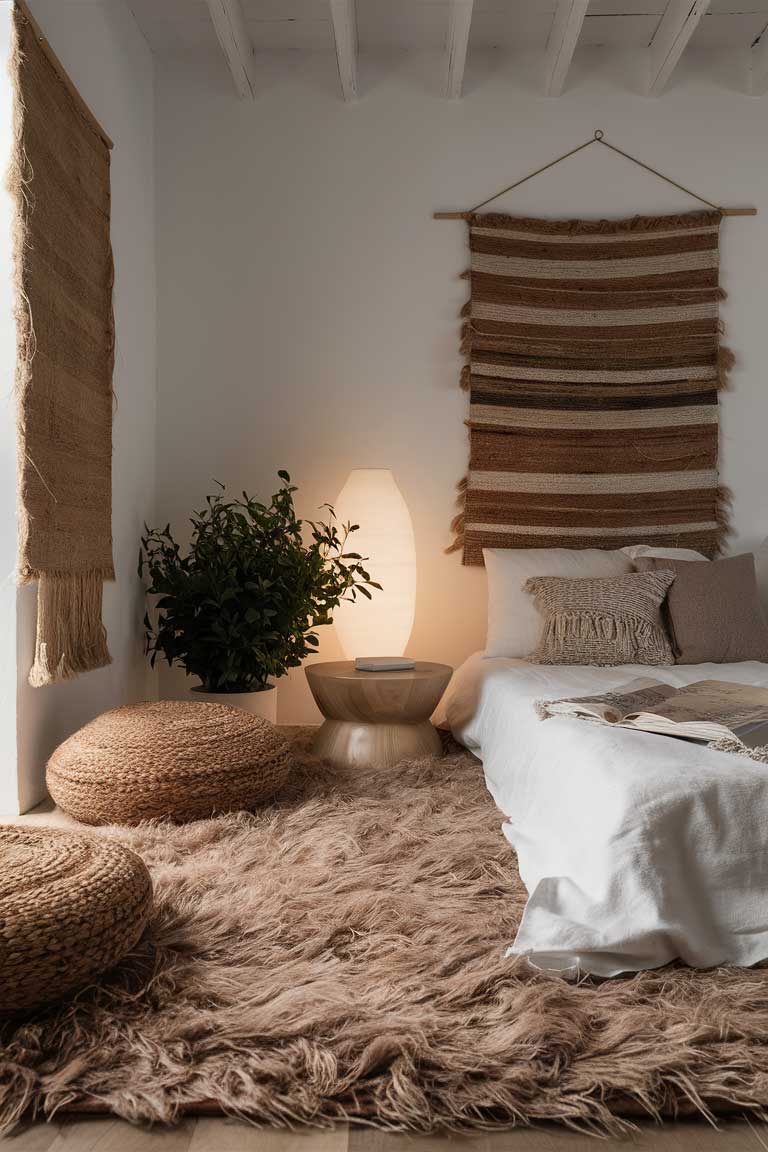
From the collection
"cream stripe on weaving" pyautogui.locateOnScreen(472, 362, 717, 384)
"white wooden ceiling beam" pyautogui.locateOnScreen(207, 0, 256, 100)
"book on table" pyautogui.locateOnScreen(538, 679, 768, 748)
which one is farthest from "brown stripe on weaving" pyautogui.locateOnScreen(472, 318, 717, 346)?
"book on table" pyautogui.locateOnScreen(538, 679, 768, 748)

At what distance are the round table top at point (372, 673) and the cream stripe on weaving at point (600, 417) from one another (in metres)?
1.12

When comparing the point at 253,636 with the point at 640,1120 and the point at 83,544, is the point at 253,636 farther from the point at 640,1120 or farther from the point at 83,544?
the point at 640,1120

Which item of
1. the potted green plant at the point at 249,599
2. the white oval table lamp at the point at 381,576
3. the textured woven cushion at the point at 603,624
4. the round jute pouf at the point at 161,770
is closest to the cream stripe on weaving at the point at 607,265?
the white oval table lamp at the point at 381,576

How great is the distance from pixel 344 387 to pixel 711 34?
1970 millimetres

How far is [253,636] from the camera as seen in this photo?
322 centimetres

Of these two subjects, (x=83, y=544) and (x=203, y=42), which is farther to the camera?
(x=203, y=42)

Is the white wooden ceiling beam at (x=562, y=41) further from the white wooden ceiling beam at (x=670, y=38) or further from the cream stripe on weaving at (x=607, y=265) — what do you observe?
the cream stripe on weaving at (x=607, y=265)

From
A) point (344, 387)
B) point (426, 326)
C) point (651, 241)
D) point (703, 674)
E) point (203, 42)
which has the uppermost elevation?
point (203, 42)

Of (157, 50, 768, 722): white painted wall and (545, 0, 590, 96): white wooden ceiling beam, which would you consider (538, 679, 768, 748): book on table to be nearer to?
(157, 50, 768, 722): white painted wall

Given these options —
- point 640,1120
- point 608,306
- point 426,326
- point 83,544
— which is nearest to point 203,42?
point 426,326

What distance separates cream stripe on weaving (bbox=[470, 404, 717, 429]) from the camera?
3781mm

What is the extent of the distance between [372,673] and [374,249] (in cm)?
177

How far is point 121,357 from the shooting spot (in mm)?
3330

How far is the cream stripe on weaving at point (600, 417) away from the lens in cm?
378
